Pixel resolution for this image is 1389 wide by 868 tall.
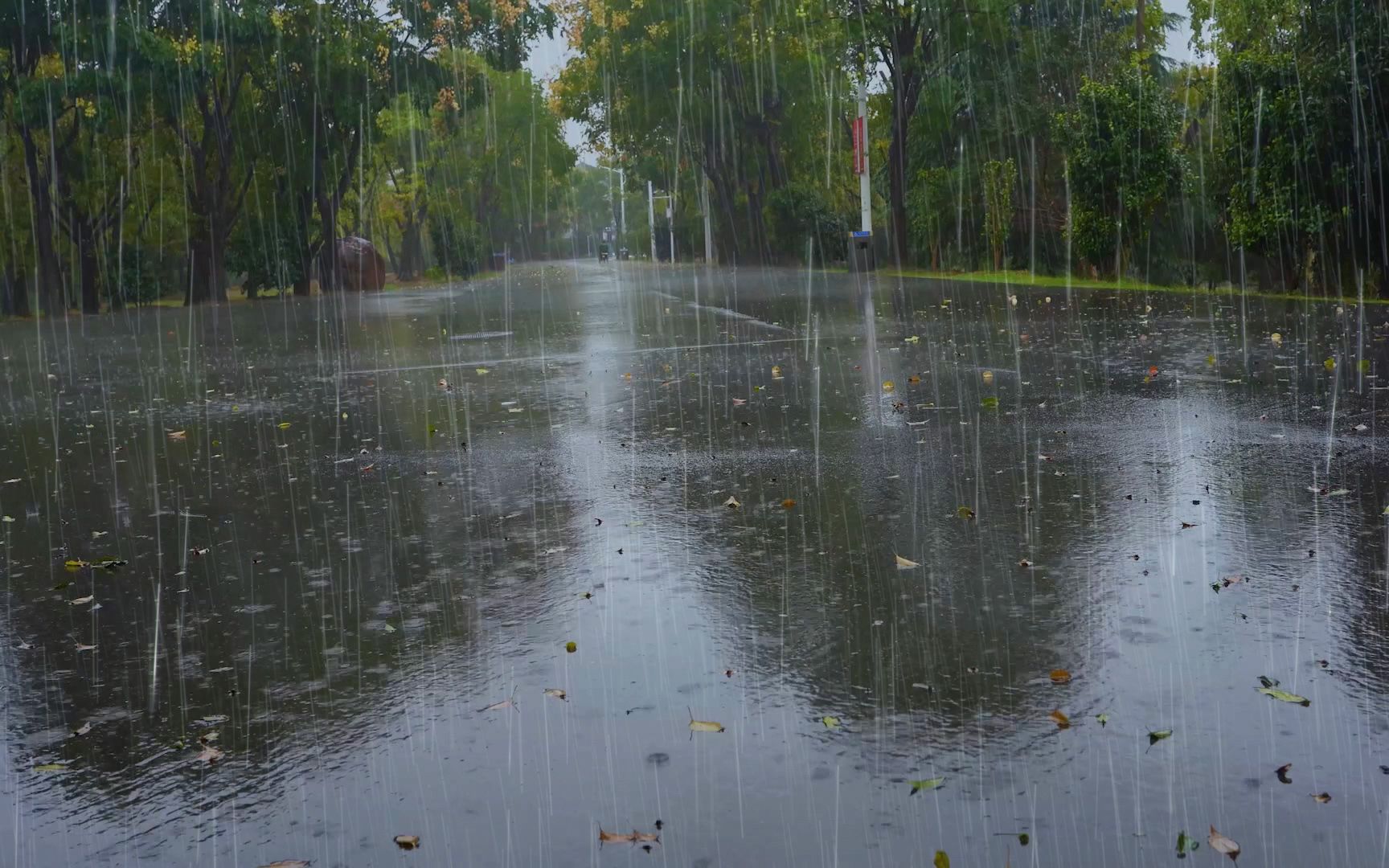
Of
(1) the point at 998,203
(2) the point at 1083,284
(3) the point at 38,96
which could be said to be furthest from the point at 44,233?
(2) the point at 1083,284

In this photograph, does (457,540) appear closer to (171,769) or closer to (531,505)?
(531,505)

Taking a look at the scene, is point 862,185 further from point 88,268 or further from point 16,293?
point 16,293

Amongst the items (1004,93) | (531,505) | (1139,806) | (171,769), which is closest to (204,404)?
(531,505)

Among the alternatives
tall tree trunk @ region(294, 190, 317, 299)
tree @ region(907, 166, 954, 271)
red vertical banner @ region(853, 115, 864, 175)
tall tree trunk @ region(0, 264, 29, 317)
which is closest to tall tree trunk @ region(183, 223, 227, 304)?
tall tree trunk @ region(294, 190, 317, 299)

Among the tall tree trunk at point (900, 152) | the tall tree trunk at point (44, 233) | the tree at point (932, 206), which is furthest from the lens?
the tall tree trunk at point (900, 152)

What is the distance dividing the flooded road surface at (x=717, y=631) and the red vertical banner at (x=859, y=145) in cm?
3016

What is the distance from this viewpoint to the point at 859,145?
1638 inches

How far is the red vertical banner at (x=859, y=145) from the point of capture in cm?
4147

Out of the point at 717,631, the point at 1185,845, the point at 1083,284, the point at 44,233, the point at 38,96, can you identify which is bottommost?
the point at 1185,845

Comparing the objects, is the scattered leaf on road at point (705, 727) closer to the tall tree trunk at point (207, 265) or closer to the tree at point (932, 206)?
the tree at point (932, 206)

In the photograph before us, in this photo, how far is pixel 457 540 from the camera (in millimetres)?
7125

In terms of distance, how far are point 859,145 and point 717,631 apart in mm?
37467

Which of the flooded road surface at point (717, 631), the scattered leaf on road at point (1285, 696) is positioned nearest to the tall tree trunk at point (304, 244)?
the flooded road surface at point (717, 631)

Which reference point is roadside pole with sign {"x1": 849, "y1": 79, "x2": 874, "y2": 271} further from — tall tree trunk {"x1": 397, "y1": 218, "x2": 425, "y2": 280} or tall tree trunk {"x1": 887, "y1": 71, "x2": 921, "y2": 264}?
tall tree trunk {"x1": 397, "y1": 218, "x2": 425, "y2": 280}
